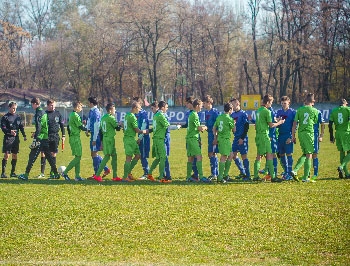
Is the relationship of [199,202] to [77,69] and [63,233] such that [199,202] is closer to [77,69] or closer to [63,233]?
[63,233]

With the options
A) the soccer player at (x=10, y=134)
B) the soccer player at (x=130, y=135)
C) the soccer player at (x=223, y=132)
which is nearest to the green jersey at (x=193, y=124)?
the soccer player at (x=223, y=132)

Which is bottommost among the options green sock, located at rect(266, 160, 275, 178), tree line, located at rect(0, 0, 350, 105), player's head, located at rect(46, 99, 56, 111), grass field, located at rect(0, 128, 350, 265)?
grass field, located at rect(0, 128, 350, 265)

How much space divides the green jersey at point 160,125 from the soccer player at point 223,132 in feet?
4.29

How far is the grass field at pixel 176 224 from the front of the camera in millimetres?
7234

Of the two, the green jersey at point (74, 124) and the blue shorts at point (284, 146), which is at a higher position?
the green jersey at point (74, 124)

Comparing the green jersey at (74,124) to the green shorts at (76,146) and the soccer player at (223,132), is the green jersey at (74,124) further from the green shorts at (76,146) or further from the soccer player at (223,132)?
the soccer player at (223,132)

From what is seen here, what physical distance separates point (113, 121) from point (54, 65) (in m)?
68.4

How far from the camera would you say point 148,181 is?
48.5 feet

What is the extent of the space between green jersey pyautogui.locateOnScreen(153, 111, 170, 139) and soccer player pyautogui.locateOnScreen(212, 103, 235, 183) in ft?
4.29

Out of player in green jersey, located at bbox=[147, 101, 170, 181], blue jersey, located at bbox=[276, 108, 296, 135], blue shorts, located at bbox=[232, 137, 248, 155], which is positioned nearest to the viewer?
player in green jersey, located at bbox=[147, 101, 170, 181]

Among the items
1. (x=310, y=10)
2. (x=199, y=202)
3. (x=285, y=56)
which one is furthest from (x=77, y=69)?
(x=199, y=202)

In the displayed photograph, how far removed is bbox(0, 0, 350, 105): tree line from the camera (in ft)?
195

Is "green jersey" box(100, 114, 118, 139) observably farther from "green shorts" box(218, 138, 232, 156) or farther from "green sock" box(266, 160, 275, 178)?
→ "green sock" box(266, 160, 275, 178)

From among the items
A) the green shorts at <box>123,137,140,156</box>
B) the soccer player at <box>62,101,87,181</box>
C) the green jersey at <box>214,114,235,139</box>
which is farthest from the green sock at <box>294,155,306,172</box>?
the soccer player at <box>62,101,87,181</box>
